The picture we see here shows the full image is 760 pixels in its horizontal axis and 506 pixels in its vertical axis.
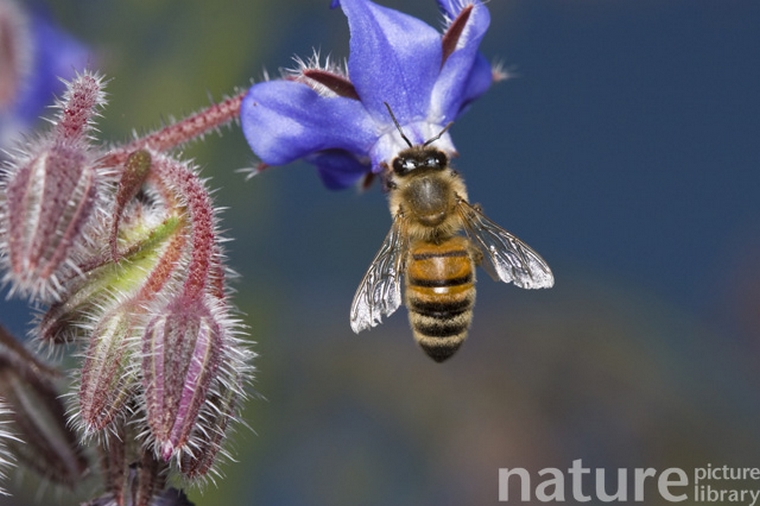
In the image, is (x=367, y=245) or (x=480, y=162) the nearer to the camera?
(x=367, y=245)

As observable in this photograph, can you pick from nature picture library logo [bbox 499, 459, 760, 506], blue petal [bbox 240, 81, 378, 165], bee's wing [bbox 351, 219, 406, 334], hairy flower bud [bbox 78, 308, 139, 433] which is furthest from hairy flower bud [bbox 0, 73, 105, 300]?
nature picture library logo [bbox 499, 459, 760, 506]

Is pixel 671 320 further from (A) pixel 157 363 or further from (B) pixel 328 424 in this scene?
(A) pixel 157 363

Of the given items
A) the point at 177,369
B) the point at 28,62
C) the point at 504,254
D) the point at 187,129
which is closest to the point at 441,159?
the point at 504,254

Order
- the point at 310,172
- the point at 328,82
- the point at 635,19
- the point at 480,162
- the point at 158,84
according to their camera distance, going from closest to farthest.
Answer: the point at 328,82 < the point at 158,84 < the point at 310,172 < the point at 480,162 < the point at 635,19

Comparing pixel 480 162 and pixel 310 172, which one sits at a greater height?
pixel 480 162

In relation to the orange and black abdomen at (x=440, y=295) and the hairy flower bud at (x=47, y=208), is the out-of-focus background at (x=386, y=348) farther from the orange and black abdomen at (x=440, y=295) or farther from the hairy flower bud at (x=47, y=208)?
the hairy flower bud at (x=47, y=208)

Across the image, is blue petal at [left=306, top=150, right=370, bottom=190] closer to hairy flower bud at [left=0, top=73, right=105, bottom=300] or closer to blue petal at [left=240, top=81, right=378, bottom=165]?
blue petal at [left=240, top=81, right=378, bottom=165]

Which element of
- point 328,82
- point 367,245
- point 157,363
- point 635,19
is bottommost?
point 157,363

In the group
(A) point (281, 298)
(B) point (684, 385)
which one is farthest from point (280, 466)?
(B) point (684, 385)
